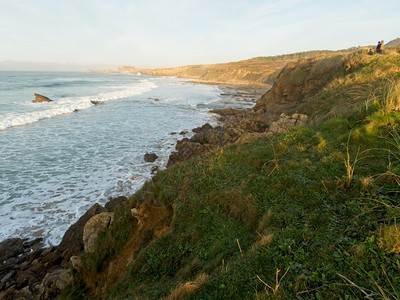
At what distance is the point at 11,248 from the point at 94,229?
3.94m

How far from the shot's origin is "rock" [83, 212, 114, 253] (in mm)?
5805


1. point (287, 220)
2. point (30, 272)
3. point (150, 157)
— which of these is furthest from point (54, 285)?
point (150, 157)

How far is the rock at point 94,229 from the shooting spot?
5805 millimetres

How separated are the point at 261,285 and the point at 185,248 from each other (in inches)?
80.1

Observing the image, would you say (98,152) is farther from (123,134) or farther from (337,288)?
(337,288)

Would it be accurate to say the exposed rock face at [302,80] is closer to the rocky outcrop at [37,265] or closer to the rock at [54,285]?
the rocky outcrop at [37,265]

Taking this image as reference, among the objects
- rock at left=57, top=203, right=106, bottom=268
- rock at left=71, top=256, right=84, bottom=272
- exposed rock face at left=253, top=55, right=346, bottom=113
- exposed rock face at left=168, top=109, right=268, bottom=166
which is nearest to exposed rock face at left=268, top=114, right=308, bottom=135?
exposed rock face at left=168, top=109, right=268, bottom=166

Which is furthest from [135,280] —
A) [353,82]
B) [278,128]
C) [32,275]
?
[353,82]

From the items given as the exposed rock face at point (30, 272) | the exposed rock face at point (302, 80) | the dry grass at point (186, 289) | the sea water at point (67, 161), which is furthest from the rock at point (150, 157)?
the exposed rock face at point (302, 80)

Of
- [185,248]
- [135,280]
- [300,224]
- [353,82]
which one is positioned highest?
[353,82]

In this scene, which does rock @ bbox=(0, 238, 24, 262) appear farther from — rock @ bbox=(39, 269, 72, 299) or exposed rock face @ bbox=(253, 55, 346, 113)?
exposed rock face @ bbox=(253, 55, 346, 113)

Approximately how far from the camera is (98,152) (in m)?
15.4

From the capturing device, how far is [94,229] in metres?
6.12

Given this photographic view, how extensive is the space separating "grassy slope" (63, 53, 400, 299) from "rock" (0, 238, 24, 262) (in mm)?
5336
